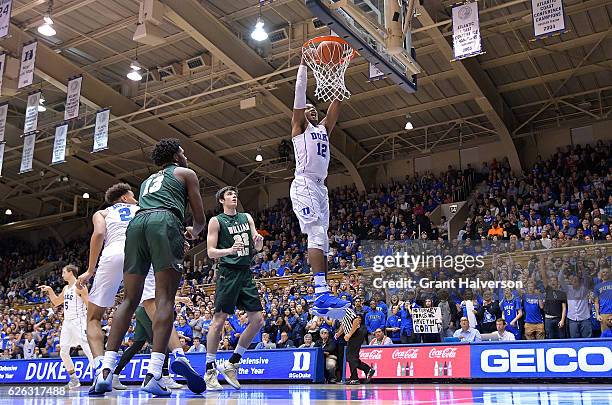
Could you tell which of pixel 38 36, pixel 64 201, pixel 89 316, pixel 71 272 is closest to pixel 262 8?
pixel 38 36

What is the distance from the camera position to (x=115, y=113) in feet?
73.8

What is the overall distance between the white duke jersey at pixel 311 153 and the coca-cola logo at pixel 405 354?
16.2 ft

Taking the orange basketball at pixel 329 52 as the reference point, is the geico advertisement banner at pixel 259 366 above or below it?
below

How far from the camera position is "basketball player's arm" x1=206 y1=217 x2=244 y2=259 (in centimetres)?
646

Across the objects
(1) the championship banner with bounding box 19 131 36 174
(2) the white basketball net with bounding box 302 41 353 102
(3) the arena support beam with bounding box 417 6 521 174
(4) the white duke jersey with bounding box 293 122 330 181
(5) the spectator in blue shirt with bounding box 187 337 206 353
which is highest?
(3) the arena support beam with bounding box 417 6 521 174

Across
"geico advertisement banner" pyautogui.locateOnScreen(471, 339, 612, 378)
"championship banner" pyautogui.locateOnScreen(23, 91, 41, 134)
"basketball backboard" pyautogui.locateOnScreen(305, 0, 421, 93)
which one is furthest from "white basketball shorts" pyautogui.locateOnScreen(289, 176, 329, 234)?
"championship banner" pyautogui.locateOnScreen(23, 91, 41, 134)

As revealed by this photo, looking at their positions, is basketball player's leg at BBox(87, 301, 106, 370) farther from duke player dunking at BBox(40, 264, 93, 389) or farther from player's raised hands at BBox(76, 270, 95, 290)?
duke player dunking at BBox(40, 264, 93, 389)

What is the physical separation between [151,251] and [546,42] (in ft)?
57.3

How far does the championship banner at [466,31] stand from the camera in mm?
13766

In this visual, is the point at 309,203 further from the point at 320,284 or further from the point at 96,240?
the point at 96,240

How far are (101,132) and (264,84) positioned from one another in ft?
18.0

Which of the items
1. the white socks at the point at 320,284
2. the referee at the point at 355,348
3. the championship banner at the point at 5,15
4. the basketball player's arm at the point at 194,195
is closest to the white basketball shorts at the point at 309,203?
the white socks at the point at 320,284

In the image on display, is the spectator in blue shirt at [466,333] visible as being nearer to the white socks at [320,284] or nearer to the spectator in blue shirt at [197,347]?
the spectator in blue shirt at [197,347]

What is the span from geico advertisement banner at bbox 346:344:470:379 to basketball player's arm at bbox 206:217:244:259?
4659 millimetres
